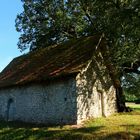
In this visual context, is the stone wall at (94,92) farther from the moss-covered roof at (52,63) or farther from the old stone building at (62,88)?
the moss-covered roof at (52,63)

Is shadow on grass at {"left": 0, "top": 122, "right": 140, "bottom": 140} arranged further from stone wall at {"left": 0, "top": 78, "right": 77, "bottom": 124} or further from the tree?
the tree

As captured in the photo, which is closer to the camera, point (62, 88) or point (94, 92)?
point (62, 88)

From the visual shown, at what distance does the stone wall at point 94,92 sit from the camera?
25141 mm

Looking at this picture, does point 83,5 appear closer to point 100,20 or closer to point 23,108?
point 100,20

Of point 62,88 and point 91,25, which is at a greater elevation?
point 91,25

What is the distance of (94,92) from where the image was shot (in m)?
27.0

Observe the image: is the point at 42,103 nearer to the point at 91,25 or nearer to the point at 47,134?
the point at 47,134

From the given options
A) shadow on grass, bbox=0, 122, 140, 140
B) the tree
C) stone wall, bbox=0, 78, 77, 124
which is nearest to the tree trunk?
the tree

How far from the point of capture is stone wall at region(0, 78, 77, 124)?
2503 centimetres

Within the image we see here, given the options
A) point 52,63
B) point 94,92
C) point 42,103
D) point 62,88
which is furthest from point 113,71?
point 42,103

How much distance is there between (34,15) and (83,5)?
5.97 m

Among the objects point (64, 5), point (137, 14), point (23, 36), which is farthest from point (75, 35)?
point (137, 14)

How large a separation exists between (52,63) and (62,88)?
407 cm

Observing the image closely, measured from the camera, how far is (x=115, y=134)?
1927cm
